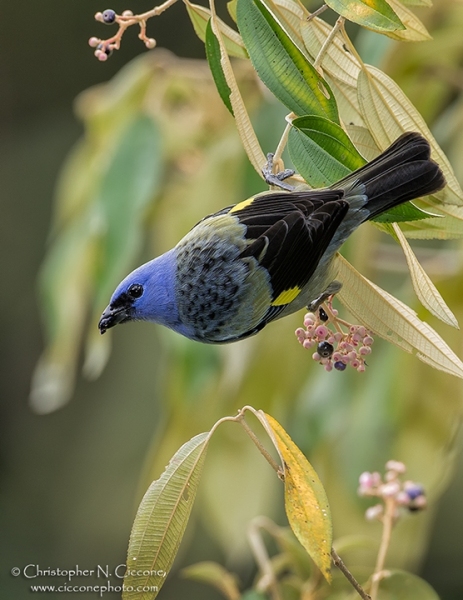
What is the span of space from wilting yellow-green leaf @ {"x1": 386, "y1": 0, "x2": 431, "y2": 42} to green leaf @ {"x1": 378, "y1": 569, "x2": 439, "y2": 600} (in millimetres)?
1059

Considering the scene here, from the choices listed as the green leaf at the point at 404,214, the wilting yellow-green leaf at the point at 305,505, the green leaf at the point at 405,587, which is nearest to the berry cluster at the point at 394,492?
the green leaf at the point at 405,587

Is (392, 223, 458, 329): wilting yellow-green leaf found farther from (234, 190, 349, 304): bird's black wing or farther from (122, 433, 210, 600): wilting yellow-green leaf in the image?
(122, 433, 210, 600): wilting yellow-green leaf

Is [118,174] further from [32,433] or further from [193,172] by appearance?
[32,433]

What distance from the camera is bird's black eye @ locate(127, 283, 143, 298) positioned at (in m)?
2.02

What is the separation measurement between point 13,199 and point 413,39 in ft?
17.7

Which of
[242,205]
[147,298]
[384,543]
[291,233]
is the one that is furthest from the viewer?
[147,298]

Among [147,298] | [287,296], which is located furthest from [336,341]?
[147,298]

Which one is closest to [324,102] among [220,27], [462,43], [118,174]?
[220,27]

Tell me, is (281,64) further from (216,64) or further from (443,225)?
(443,225)

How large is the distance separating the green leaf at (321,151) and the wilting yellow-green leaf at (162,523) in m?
0.50

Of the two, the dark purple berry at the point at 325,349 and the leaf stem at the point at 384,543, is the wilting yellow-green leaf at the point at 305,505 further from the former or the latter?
the leaf stem at the point at 384,543

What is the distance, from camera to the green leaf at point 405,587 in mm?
1727

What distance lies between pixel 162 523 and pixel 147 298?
0.71 metres

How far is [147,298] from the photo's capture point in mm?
1994
